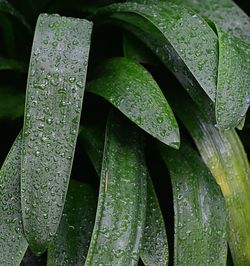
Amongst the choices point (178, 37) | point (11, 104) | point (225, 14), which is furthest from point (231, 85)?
point (11, 104)

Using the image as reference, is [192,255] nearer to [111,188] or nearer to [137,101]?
[111,188]

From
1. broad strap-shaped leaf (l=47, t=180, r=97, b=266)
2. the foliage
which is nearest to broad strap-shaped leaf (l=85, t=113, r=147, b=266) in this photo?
the foliage

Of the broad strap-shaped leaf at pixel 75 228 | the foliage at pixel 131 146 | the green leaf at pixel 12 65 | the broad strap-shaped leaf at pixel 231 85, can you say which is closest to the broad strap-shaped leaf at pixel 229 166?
the foliage at pixel 131 146

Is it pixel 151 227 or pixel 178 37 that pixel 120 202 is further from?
pixel 178 37

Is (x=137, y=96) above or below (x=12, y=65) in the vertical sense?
above

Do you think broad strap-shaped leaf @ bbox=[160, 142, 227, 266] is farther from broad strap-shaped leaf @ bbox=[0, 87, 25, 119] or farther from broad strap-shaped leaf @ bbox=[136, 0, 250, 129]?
broad strap-shaped leaf @ bbox=[0, 87, 25, 119]

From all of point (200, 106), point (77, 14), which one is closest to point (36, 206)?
point (200, 106)
